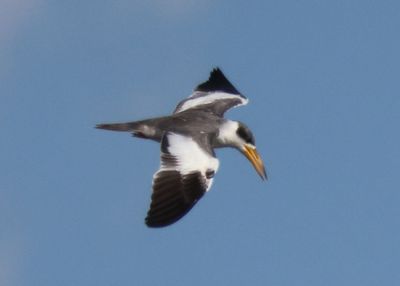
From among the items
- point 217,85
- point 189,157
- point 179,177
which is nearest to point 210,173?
point 189,157

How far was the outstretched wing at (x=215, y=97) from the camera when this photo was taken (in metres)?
31.0

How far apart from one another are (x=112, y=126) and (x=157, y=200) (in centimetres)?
445

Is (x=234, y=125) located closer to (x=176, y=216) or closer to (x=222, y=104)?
(x=222, y=104)

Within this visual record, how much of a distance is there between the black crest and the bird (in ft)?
1.88

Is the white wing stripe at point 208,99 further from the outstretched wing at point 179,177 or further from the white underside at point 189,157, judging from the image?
the white underside at point 189,157

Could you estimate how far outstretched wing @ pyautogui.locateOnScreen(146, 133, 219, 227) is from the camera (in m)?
23.9

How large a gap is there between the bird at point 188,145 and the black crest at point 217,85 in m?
0.57

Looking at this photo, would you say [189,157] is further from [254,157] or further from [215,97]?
[215,97]

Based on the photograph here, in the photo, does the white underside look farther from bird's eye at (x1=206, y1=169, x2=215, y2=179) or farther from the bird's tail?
the bird's tail

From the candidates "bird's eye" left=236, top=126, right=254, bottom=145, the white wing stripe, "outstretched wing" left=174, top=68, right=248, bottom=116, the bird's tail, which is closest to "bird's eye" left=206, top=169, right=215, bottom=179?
the bird's tail

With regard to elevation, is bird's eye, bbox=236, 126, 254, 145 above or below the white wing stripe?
below

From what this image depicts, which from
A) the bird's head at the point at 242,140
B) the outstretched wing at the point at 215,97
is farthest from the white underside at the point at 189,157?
the outstretched wing at the point at 215,97

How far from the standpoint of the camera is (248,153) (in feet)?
94.6

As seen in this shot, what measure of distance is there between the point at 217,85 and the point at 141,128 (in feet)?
18.8
